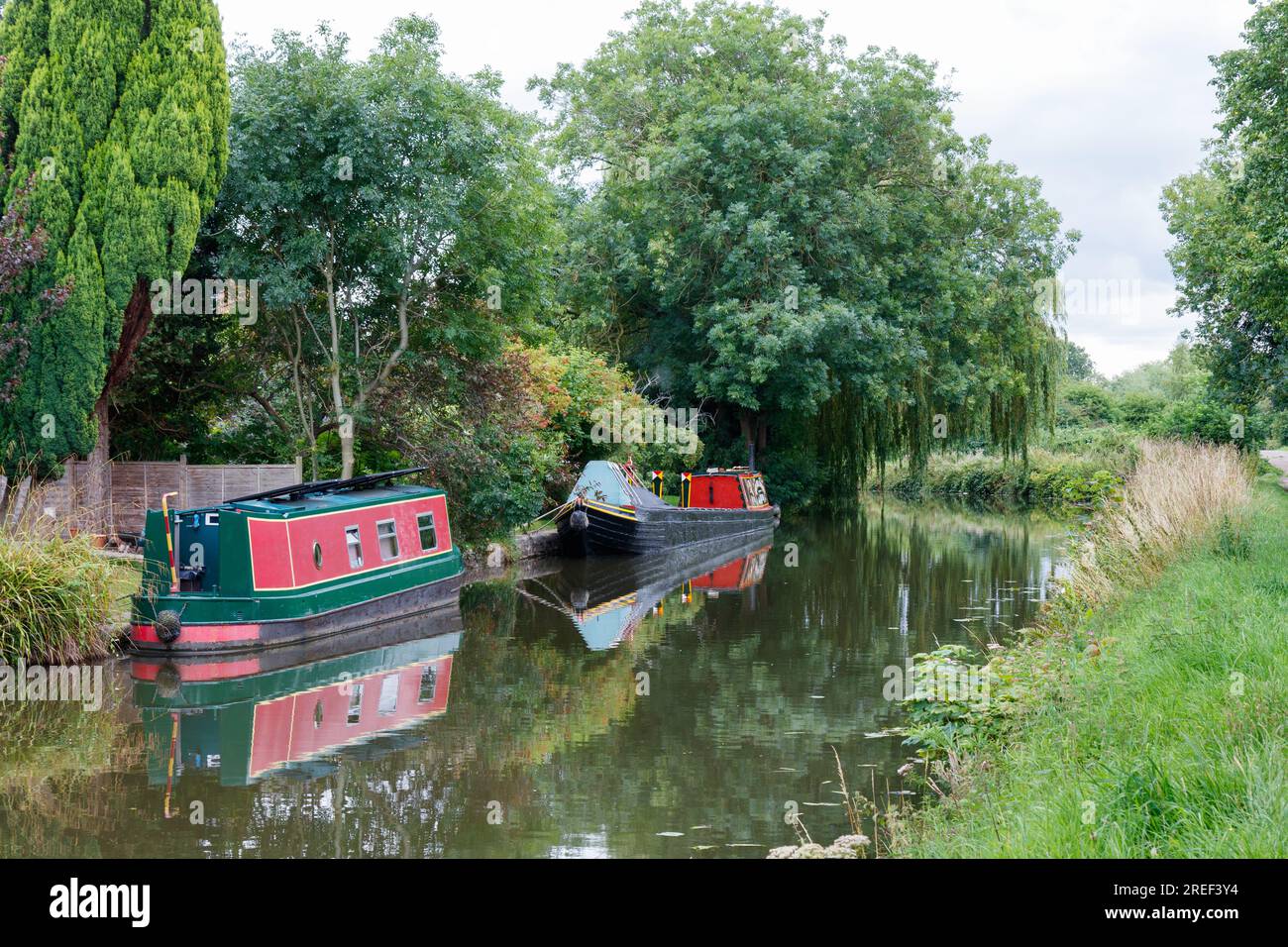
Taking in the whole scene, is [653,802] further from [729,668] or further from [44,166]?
[44,166]

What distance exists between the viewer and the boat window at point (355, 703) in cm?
999

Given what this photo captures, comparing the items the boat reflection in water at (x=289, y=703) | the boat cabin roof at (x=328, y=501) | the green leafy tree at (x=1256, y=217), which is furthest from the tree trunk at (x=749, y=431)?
the boat reflection in water at (x=289, y=703)

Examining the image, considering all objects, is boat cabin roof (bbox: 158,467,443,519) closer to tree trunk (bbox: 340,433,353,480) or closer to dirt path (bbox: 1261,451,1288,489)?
tree trunk (bbox: 340,433,353,480)

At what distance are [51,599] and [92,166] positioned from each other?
6375mm

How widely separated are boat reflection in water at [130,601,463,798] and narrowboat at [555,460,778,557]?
28.4 feet

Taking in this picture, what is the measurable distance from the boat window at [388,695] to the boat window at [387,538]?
10.8 feet

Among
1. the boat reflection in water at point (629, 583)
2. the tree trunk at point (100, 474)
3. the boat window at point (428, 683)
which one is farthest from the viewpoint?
the boat reflection in water at point (629, 583)

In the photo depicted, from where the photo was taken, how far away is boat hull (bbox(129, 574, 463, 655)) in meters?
11.9

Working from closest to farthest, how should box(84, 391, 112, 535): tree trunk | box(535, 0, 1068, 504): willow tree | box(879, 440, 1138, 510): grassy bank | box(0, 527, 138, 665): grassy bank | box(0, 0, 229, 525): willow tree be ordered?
box(0, 527, 138, 665): grassy bank → box(0, 0, 229, 525): willow tree → box(84, 391, 112, 535): tree trunk → box(535, 0, 1068, 504): willow tree → box(879, 440, 1138, 510): grassy bank

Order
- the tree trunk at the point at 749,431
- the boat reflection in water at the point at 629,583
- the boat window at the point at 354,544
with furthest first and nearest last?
the tree trunk at the point at 749,431
the boat reflection in water at the point at 629,583
the boat window at the point at 354,544

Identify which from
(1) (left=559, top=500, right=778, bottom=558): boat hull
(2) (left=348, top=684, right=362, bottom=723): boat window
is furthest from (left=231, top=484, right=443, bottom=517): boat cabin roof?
(1) (left=559, top=500, right=778, bottom=558): boat hull

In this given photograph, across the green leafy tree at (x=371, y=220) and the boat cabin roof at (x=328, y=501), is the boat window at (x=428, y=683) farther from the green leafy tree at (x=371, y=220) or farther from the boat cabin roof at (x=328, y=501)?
the green leafy tree at (x=371, y=220)

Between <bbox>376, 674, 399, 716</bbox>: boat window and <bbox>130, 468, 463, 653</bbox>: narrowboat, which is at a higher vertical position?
<bbox>130, 468, 463, 653</bbox>: narrowboat

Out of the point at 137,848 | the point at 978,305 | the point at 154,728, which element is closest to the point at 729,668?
the point at 154,728
